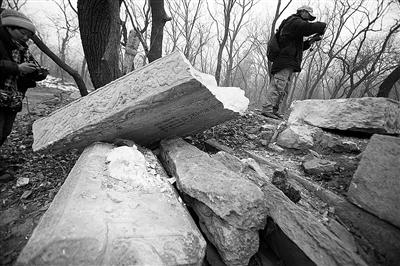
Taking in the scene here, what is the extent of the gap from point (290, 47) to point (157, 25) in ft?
8.22

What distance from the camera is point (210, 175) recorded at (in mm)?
1365

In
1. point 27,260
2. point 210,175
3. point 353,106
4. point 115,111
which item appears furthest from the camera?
point 353,106

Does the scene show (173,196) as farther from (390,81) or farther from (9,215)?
(390,81)

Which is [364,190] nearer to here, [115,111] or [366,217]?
[366,217]

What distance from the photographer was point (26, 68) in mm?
2021

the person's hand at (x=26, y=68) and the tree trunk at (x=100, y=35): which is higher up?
the tree trunk at (x=100, y=35)

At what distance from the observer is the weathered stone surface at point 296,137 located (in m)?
2.60

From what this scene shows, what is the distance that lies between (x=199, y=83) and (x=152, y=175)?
0.68m

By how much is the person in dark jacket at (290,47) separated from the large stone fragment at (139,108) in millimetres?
2241

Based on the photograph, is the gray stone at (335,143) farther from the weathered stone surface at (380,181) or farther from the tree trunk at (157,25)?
the tree trunk at (157,25)

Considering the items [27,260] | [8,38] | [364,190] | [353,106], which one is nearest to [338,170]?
[364,190]

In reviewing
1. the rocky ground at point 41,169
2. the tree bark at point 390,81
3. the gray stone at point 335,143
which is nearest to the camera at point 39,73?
the rocky ground at point 41,169

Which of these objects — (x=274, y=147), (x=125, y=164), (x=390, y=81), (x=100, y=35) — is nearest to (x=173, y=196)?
(x=125, y=164)

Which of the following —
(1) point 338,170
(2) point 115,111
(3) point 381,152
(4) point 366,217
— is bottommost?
(4) point 366,217
